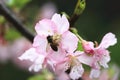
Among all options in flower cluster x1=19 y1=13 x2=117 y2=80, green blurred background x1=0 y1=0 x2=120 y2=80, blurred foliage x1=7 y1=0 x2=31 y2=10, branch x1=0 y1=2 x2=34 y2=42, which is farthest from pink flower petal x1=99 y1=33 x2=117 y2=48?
green blurred background x1=0 y1=0 x2=120 y2=80

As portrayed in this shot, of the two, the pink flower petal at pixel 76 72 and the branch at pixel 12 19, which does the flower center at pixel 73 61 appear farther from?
the branch at pixel 12 19

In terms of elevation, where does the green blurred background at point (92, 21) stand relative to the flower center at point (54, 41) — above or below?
above

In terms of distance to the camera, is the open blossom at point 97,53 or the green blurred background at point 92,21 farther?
the green blurred background at point 92,21

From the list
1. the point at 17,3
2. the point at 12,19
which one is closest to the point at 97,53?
the point at 12,19

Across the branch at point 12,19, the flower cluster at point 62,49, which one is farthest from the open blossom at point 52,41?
the branch at point 12,19

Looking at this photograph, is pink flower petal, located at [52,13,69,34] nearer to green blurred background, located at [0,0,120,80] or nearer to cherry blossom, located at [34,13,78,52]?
cherry blossom, located at [34,13,78,52]

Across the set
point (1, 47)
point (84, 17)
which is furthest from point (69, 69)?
point (84, 17)

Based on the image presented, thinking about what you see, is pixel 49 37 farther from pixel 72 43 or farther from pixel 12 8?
pixel 12 8
